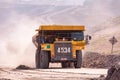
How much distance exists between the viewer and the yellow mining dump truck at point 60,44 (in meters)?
30.9

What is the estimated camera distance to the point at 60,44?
101ft

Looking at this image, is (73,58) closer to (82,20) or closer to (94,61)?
(94,61)

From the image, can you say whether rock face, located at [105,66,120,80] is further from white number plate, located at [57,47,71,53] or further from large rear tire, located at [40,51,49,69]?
large rear tire, located at [40,51,49,69]

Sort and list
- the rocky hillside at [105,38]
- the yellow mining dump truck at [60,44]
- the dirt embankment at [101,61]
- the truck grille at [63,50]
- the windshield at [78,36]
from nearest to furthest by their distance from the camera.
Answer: the truck grille at [63,50]
the yellow mining dump truck at [60,44]
the windshield at [78,36]
the dirt embankment at [101,61]
the rocky hillside at [105,38]

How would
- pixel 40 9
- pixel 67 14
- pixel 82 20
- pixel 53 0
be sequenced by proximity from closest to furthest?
pixel 82 20 < pixel 67 14 < pixel 40 9 < pixel 53 0

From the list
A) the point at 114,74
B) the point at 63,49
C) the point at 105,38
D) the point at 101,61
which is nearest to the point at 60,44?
the point at 63,49

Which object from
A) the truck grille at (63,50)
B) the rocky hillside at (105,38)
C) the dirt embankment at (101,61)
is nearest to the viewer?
the truck grille at (63,50)

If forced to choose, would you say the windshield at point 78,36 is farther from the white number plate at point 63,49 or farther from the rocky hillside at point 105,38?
the rocky hillside at point 105,38

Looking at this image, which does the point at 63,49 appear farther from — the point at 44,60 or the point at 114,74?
the point at 114,74

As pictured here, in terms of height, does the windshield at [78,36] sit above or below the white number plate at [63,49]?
above

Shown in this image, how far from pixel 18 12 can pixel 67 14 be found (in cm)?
1329

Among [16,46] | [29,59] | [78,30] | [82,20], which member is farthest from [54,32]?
[82,20]

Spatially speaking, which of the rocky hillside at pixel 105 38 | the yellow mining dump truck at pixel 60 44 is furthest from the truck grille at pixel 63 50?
the rocky hillside at pixel 105 38

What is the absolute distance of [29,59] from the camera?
39.1 metres
